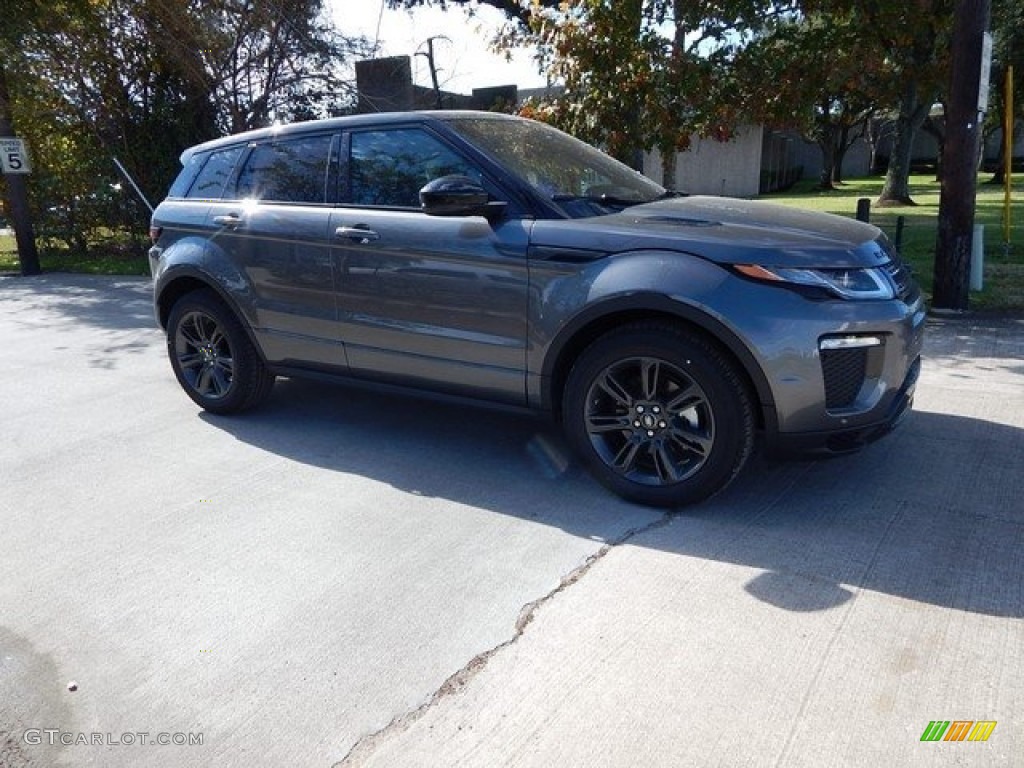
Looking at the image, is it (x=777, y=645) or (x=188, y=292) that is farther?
(x=188, y=292)

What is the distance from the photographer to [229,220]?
4.95 meters

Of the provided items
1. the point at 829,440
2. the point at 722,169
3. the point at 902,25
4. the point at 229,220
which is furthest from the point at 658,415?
the point at 722,169

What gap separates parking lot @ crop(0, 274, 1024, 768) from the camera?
2.36m

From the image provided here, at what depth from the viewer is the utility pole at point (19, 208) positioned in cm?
1284

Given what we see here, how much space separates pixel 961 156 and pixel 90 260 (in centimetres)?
1402

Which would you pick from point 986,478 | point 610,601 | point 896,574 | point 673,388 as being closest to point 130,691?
point 610,601

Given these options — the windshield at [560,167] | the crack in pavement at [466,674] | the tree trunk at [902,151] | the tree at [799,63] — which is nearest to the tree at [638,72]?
the tree at [799,63]

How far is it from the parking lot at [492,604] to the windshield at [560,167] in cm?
143

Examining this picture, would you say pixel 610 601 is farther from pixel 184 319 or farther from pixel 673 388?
pixel 184 319

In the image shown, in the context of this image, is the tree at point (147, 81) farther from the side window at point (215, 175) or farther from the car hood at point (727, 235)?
the car hood at point (727, 235)

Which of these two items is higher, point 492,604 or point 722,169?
point 722,169

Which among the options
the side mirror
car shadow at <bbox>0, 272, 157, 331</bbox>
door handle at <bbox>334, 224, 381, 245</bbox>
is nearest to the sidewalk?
the side mirror

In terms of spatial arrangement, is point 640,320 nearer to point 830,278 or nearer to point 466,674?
point 830,278

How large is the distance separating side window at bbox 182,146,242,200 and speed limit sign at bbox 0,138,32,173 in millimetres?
9730
